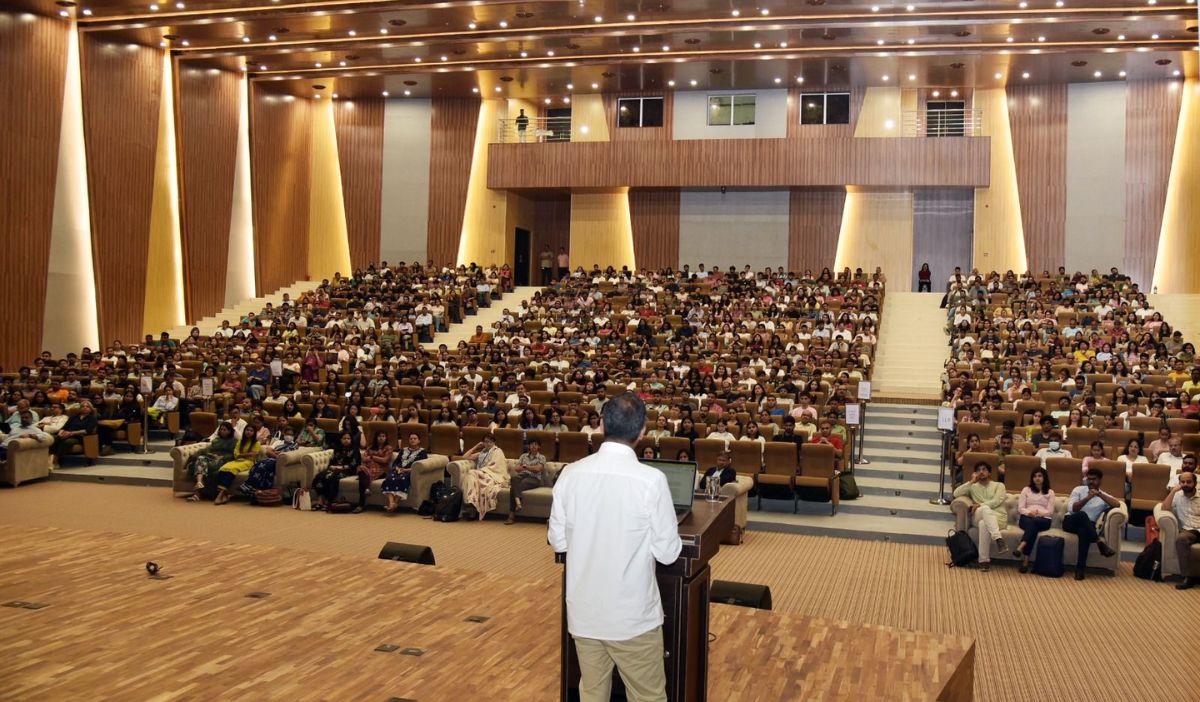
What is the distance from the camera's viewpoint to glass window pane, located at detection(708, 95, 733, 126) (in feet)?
71.5

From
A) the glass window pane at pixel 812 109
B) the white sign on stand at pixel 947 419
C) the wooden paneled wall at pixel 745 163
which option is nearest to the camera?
the white sign on stand at pixel 947 419

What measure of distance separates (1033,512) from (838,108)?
14.7 meters

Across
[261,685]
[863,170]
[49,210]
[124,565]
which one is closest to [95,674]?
[261,685]

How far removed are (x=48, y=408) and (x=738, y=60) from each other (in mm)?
12913

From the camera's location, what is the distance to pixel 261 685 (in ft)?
14.3

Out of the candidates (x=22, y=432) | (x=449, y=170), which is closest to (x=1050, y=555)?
(x=22, y=432)

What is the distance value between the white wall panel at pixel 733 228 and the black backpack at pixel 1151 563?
48.5 feet

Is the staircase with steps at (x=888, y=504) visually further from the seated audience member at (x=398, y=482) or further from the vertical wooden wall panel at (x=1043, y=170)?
the vertical wooden wall panel at (x=1043, y=170)

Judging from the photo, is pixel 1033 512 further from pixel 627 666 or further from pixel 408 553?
pixel 627 666

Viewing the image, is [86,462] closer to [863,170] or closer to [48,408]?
[48,408]

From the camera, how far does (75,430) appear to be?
1218 cm

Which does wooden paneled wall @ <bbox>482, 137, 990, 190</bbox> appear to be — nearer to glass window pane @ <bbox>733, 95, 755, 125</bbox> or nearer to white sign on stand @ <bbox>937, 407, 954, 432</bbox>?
glass window pane @ <bbox>733, 95, 755, 125</bbox>

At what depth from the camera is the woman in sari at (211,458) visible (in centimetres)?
1051

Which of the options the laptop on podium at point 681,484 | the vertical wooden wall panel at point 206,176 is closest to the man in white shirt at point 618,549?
the laptop on podium at point 681,484
